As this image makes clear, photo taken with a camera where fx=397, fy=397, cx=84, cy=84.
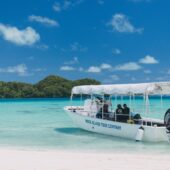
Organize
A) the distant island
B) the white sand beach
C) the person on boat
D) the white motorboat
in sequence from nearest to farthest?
the white sand beach → the white motorboat → the person on boat → the distant island

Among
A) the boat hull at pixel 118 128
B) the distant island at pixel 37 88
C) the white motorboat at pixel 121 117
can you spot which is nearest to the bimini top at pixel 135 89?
the white motorboat at pixel 121 117

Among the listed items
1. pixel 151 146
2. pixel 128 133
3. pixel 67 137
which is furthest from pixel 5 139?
pixel 151 146

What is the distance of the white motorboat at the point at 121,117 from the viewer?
44.8ft

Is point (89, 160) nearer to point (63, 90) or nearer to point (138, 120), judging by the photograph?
point (138, 120)

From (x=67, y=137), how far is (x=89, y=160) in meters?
6.60

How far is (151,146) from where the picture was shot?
1312 centimetres

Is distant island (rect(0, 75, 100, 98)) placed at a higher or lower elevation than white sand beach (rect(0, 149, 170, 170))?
higher

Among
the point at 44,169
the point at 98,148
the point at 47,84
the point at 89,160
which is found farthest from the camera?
the point at 47,84

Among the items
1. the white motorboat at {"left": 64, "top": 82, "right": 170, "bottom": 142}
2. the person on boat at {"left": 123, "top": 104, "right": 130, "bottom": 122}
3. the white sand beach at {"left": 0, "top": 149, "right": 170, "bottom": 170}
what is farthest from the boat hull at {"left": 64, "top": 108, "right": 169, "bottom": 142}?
the white sand beach at {"left": 0, "top": 149, "right": 170, "bottom": 170}

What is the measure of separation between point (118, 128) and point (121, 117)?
57 cm

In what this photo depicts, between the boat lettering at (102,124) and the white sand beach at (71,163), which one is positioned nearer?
the white sand beach at (71,163)

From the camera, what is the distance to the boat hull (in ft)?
44.0

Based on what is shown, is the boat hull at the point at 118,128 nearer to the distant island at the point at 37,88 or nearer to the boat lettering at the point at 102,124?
the boat lettering at the point at 102,124

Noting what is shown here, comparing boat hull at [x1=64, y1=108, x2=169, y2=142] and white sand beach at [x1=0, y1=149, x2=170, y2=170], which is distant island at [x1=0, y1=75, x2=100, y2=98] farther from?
white sand beach at [x1=0, y1=149, x2=170, y2=170]
